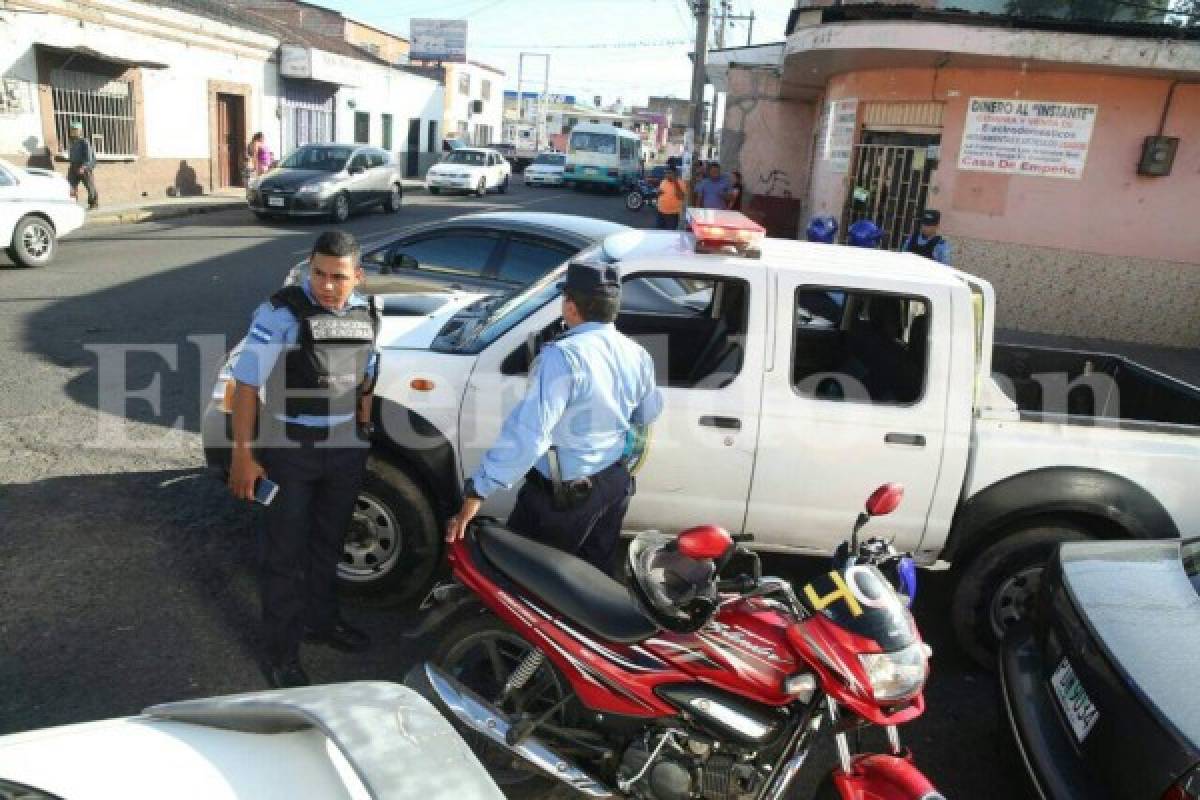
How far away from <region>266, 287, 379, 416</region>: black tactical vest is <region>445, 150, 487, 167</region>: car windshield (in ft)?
84.8

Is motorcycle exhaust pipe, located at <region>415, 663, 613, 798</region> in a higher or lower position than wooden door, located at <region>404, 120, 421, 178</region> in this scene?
lower

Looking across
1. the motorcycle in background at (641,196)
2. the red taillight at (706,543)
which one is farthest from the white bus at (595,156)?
the red taillight at (706,543)

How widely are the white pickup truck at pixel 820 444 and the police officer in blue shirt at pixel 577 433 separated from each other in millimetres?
632

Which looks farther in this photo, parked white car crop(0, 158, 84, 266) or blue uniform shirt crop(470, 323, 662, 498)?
parked white car crop(0, 158, 84, 266)

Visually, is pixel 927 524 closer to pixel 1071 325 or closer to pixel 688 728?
pixel 688 728

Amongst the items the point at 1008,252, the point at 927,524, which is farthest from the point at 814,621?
the point at 1008,252

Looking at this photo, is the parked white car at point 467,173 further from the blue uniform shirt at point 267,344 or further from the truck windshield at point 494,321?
the blue uniform shirt at point 267,344

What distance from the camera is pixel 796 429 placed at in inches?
144

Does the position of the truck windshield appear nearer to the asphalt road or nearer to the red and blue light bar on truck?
the red and blue light bar on truck

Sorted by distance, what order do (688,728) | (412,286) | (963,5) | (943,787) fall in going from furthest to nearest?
(963,5) < (412,286) < (943,787) < (688,728)

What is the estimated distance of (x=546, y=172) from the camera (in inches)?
1431

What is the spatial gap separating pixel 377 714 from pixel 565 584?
3.24ft

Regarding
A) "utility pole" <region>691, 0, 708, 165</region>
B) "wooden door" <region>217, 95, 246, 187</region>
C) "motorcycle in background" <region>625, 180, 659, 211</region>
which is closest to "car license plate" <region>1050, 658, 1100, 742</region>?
"utility pole" <region>691, 0, 708, 165</region>

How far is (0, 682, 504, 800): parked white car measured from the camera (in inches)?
61.2
